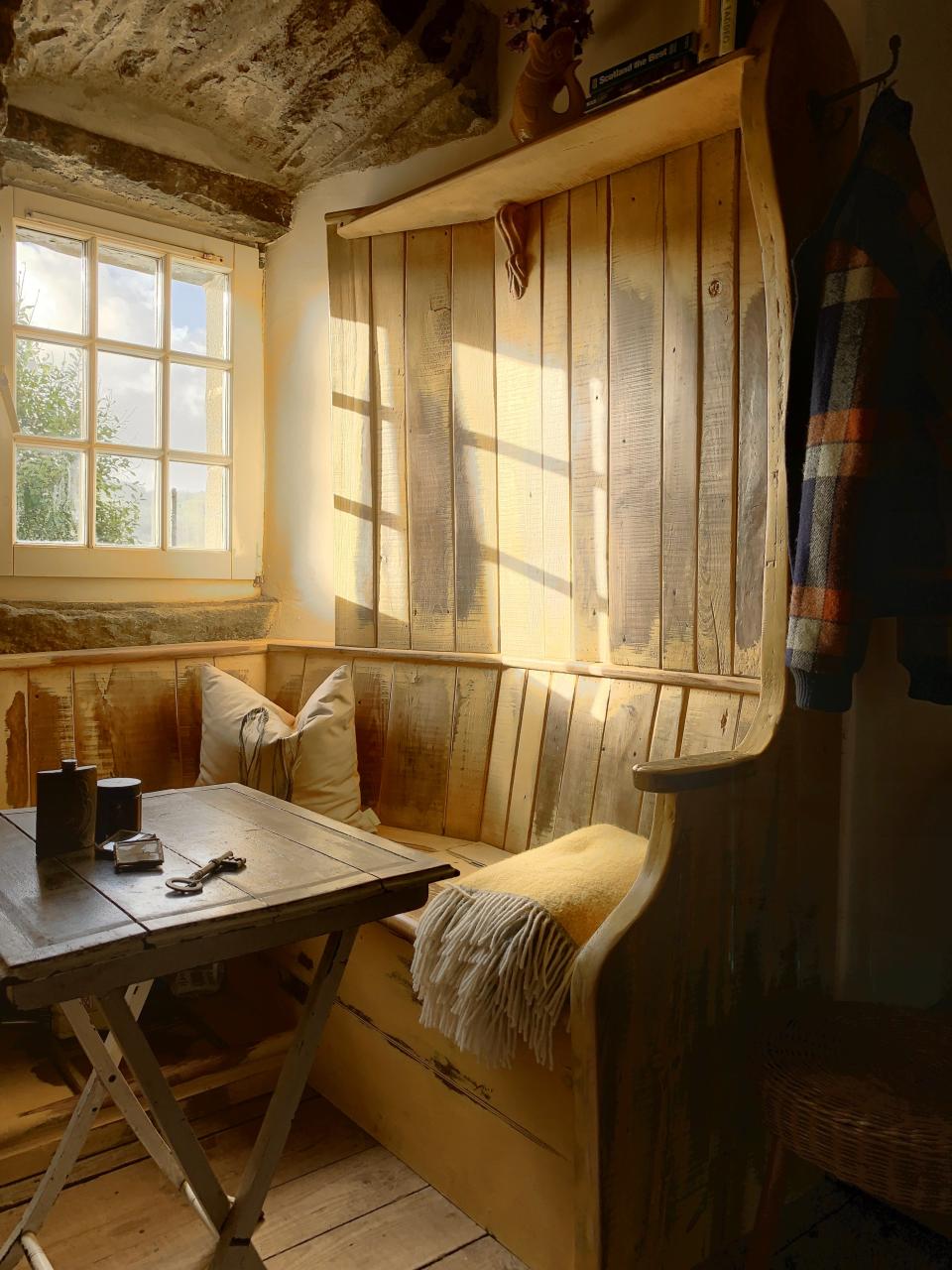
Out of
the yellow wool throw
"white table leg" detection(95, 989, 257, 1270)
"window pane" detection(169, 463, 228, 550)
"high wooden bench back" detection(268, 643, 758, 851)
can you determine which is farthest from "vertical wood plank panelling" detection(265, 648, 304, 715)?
"white table leg" detection(95, 989, 257, 1270)

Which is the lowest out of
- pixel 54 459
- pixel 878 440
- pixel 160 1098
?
pixel 160 1098

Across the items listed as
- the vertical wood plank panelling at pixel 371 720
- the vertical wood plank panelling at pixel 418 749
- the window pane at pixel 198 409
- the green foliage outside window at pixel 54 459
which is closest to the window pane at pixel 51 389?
the green foliage outside window at pixel 54 459

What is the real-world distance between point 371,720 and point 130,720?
664 millimetres

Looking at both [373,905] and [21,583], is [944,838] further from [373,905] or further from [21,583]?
[21,583]

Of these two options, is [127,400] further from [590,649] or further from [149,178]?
[590,649]

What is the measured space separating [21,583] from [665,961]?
215cm

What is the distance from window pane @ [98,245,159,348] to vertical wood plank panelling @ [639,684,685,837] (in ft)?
6.65

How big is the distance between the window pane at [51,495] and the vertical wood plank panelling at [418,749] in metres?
1.12

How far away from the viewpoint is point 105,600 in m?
2.84

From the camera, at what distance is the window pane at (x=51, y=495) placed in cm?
272

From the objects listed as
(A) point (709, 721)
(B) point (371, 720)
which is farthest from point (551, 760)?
(B) point (371, 720)

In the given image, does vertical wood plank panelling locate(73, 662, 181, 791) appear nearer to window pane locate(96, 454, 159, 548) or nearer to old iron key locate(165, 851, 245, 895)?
window pane locate(96, 454, 159, 548)

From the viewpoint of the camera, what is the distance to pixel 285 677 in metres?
2.89

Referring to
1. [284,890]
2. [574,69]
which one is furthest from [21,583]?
[574,69]
